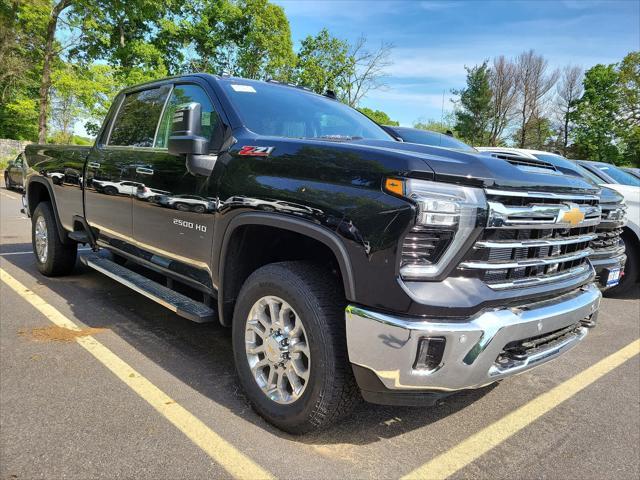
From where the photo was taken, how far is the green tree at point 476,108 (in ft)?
151

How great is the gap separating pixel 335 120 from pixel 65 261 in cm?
372

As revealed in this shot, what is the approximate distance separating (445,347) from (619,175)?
290 inches

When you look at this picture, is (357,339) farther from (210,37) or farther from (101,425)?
(210,37)

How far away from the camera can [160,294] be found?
3561 millimetres

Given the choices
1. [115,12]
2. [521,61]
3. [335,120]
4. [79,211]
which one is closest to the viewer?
[335,120]

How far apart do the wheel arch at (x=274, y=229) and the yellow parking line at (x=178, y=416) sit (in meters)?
0.60

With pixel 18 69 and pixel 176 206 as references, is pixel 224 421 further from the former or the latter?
pixel 18 69

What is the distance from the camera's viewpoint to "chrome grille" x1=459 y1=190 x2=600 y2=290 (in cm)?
219

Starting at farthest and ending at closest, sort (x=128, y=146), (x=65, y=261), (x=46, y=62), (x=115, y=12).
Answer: (x=115, y=12)
(x=46, y=62)
(x=65, y=261)
(x=128, y=146)

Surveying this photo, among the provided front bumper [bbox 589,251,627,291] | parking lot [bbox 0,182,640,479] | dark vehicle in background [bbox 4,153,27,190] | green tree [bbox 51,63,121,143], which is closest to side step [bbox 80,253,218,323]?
parking lot [bbox 0,182,640,479]

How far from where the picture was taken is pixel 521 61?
146 feet

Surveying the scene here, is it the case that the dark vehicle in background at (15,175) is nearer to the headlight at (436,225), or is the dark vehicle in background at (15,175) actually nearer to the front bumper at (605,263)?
the front bumper at (605,263)

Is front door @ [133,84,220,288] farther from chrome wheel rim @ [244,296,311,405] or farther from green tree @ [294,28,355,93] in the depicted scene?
green tree @ [294,28,355,93]

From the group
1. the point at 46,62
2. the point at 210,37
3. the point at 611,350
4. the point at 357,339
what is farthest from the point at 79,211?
the point at 210,37
